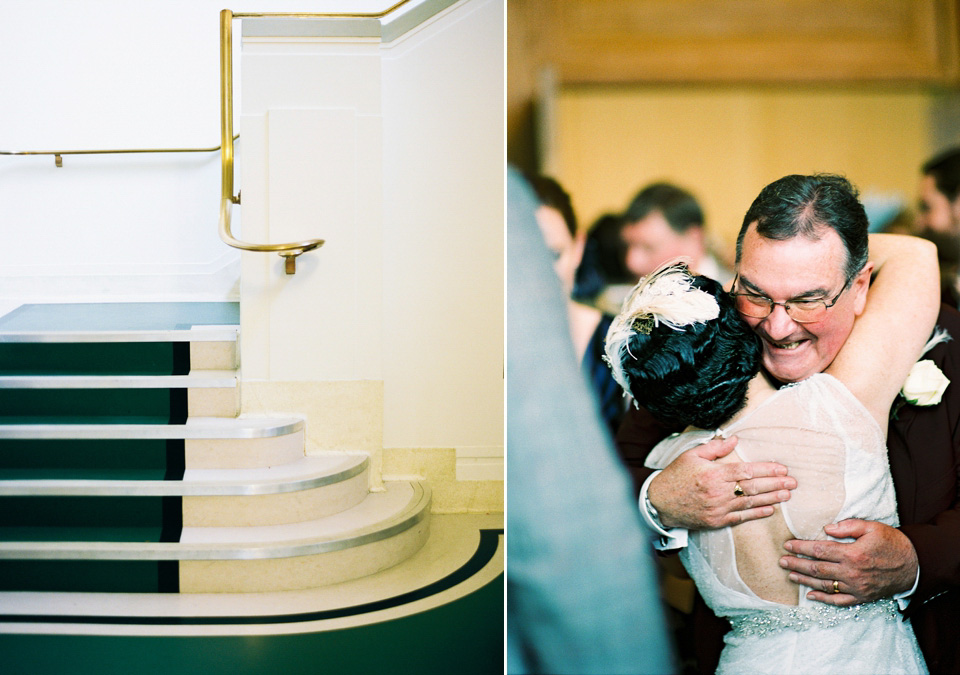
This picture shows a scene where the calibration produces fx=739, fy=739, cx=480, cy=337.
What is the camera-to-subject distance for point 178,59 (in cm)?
470

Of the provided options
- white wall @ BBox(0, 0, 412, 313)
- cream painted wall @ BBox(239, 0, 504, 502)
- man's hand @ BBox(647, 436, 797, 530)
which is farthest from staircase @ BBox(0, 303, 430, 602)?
man's hand @ BBox(647, 436, 797, 530)

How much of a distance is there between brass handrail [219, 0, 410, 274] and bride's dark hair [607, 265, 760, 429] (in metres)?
1.87

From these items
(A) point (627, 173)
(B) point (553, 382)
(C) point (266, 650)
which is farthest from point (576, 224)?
(C) point (266, 650)

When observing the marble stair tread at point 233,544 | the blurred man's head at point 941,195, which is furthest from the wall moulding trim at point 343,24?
the blurred man's head at point 941,195

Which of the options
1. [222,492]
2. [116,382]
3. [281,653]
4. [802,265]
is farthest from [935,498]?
[116,382]

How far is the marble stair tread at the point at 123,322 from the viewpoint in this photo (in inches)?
132

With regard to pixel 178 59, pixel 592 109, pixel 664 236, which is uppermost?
pixel 178 59

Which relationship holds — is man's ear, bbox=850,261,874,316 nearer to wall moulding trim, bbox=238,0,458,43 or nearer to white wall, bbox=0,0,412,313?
wall moulding trim, bbox=238,0,458,43

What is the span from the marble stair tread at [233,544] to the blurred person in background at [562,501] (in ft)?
4.08

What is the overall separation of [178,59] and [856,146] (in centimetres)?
439

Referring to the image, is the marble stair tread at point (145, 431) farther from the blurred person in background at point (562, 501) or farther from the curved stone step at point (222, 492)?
the blurred person in background at point (562, 501)

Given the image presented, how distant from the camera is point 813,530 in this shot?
1452 mm

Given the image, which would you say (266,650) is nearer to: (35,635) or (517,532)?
(35,635)

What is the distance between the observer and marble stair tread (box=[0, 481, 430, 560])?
101 inches
